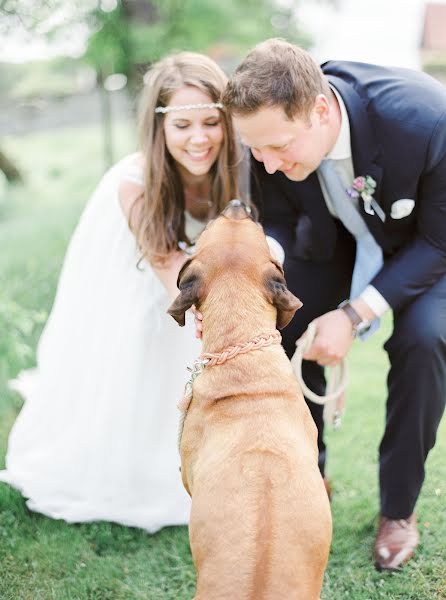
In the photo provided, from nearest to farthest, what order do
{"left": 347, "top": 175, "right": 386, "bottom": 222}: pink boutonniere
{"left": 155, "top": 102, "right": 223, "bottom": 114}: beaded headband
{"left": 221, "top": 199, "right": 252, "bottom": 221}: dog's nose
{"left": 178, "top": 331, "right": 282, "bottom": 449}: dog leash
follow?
{"left": 178, "top": 331, "right": 282, "bottom": 449}: dog leash
{"left": 221, "top": 199, "right": 252, "bottom": 221}: dog's nose
{"left": 347, "top": 175, "right": 386, "bottom": 222}: pink boutonniere
{"left": 155, "top": 102, "right": 223, "bottom": 114}: beaded headband

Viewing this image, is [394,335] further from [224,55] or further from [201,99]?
[224,55]

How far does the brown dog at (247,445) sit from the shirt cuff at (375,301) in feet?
2.38

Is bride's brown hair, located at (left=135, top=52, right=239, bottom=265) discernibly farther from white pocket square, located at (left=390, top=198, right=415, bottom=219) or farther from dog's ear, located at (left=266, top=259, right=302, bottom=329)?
dog's ear, located at (left=266, top=259, right=302, bottom=329)

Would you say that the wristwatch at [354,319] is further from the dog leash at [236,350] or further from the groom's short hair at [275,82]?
the groom's short hair at [275,82]

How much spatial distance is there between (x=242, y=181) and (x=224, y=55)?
14712 mm

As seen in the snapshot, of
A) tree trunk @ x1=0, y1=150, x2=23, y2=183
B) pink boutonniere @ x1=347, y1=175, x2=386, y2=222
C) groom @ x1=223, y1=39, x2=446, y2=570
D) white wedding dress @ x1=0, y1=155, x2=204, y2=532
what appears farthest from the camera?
tree trunk @ x1=0, y1=150, x2=23, y2=183

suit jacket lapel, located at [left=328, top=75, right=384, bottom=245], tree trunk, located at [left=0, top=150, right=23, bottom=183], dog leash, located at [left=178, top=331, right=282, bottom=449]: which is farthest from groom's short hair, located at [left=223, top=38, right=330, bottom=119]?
tree trunk, located at [left=0, top=150, right=23, bottom=183]

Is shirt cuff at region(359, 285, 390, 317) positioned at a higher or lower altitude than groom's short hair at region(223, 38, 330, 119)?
lower

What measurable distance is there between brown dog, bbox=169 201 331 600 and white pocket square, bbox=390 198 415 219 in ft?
2.72

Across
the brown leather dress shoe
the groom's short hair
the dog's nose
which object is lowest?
the brown leather dress shoe

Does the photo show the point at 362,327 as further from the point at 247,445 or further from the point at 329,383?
the point at 247,445

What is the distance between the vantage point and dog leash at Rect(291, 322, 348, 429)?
371cm

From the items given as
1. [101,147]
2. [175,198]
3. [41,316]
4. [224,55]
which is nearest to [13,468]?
[41,316]

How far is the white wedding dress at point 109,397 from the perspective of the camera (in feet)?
14.0
